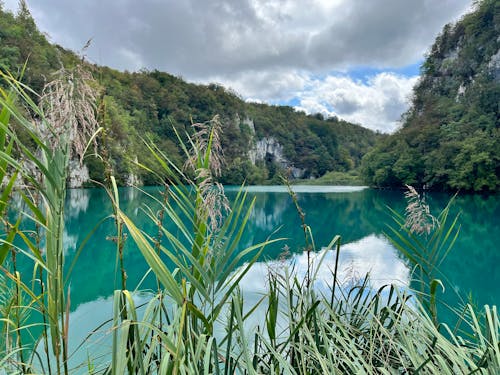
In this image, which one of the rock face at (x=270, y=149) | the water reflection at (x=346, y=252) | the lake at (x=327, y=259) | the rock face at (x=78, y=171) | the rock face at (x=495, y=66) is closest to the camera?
the rock face at (x=78, y=171)


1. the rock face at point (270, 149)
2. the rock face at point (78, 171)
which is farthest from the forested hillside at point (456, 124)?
the rock face at point (270, 149)

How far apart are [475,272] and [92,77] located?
8.37 metres

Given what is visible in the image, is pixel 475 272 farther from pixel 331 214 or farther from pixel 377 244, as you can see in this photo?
pixel 331 214

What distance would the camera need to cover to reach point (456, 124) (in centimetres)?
2981

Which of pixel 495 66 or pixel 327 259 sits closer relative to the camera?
pixel 327 259

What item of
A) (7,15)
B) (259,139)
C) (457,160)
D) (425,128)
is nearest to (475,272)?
(457,160)

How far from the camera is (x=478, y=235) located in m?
10.7

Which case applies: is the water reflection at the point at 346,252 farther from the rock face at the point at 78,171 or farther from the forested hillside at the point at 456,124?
the forested hillside at the point at 456,124

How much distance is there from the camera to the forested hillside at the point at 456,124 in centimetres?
2534

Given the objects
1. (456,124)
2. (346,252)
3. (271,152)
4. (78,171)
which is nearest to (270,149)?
(271,152)

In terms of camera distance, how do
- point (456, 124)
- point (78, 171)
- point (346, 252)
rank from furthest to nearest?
point (456, 124) < point (346, 252) < point (78, 171)

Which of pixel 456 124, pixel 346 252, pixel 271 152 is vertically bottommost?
pixel 346 252

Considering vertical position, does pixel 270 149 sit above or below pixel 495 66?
below

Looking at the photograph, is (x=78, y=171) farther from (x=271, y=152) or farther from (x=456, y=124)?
(x=271, y=152)
